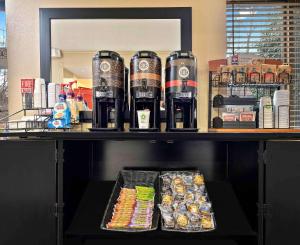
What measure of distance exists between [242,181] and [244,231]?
0.21 metres

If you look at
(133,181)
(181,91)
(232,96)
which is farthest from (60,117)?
(232,96)

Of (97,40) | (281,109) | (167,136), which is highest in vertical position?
(97,40)

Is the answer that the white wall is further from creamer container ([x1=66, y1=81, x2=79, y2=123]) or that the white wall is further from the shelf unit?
creamer container ([x1=66, y1=81, x2=79, y2=123])

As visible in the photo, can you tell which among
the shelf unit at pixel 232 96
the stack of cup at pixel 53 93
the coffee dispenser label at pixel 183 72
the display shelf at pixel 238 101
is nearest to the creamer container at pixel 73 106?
the stack of cup at pixel 53 93

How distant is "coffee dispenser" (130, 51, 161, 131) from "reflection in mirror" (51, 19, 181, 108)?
599mm

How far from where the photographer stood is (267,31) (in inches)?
88.1

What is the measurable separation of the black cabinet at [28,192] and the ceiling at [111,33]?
1.01m

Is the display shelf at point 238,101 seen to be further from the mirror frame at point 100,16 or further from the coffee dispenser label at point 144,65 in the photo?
the coffee dispenser label at point 144,65

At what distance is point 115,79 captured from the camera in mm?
1227

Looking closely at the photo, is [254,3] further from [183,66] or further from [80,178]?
[80,178]

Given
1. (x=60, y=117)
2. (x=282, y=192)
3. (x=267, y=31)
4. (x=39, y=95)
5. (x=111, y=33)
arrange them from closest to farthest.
Result: (x=282, y=192)
(x=60, y=117)
(x=39, y=95)
(x=111, y=33)
(x=267, y=31)

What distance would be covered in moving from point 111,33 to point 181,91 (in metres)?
0.88

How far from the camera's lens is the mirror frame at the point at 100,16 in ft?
6.01

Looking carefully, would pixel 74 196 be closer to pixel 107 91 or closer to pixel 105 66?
pixel 107 91
